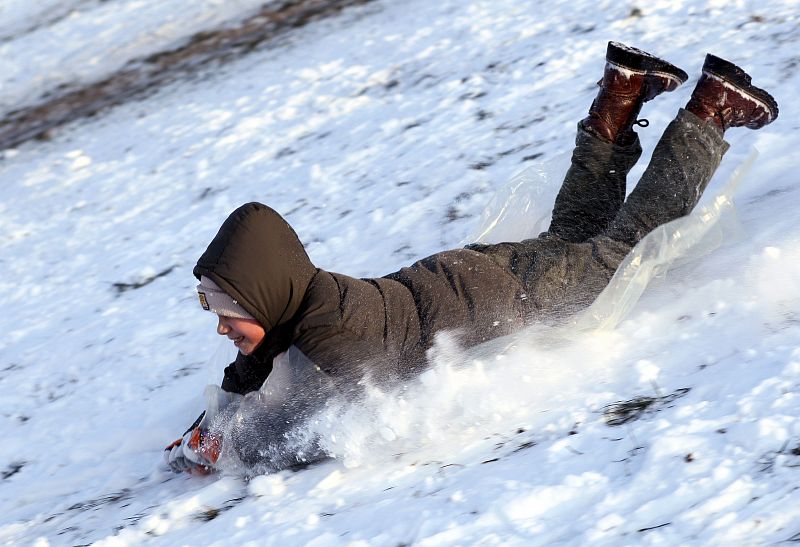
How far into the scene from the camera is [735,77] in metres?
3.28

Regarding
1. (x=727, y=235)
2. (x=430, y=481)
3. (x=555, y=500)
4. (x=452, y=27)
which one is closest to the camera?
(x=555, y=500)

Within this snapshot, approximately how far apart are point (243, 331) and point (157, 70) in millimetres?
5171

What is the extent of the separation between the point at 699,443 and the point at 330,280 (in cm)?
108

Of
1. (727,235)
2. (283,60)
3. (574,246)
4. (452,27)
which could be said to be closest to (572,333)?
(574,246)

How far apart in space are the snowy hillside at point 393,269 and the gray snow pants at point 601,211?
15 centimetres

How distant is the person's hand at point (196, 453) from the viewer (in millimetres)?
2891

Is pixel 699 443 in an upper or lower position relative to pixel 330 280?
lower

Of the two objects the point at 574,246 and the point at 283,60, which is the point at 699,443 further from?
the point at 283,60

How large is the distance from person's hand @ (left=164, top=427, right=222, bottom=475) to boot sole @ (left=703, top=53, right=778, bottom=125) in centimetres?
194

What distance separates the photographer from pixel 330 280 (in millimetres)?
2855

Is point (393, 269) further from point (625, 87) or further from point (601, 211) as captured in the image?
point (625, 87)

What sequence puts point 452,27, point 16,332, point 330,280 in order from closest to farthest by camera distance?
point 330,280 → point 16,332 → point 452,27

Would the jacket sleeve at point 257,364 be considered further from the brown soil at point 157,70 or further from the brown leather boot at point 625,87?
the brown soil at point 157,70

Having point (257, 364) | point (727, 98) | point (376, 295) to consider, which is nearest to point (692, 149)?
point (727, 98)
